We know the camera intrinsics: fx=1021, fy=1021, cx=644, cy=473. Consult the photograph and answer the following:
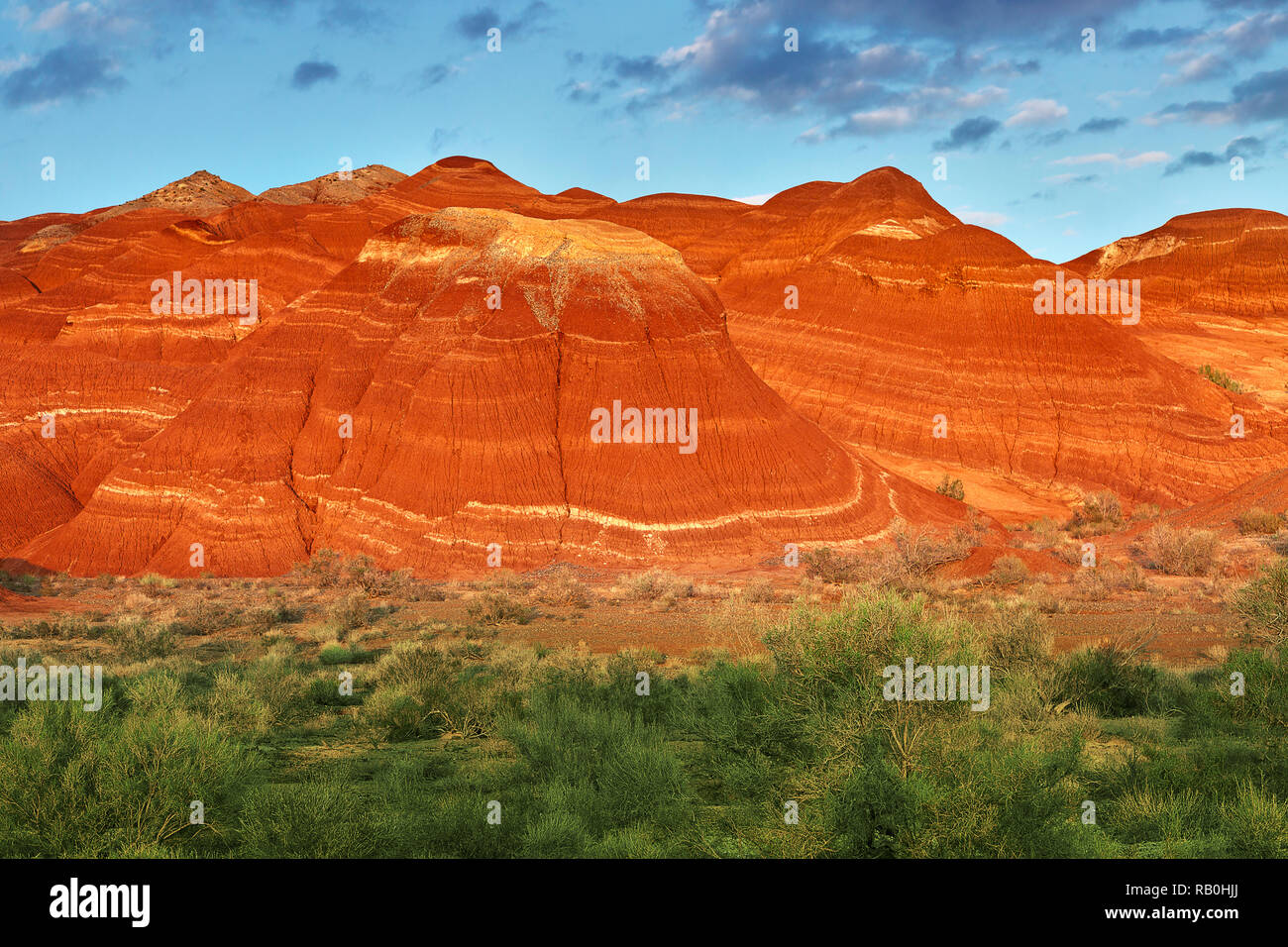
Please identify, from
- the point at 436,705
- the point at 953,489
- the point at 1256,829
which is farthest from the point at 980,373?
the point at 1256,829

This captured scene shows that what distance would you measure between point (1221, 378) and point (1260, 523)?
36.0 meters

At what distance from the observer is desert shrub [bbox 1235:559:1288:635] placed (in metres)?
16.3

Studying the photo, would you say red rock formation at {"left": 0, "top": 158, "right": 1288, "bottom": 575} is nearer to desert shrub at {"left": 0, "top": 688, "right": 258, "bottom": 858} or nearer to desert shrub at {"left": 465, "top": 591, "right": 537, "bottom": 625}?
desert shrub at {"left": 465, "top": 591, "right": 537, "bottom": 625}

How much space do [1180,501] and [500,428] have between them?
121ft

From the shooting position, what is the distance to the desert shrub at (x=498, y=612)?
75.6ft

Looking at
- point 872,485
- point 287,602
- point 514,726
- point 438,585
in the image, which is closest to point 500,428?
point 438,585

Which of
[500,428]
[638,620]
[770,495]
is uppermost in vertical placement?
[500,428]

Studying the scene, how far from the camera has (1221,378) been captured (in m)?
64.6

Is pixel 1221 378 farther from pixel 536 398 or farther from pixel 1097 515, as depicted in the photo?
pixel 536 398

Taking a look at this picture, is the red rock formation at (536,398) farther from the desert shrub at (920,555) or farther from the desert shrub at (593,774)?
the desert shrub at (593,774)

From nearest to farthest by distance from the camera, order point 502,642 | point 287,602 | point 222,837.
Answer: point 222,837, point 502,642, point 287,602

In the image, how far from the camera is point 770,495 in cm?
3659

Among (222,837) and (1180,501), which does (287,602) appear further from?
(1180,501)

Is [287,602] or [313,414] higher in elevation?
[313,414]
